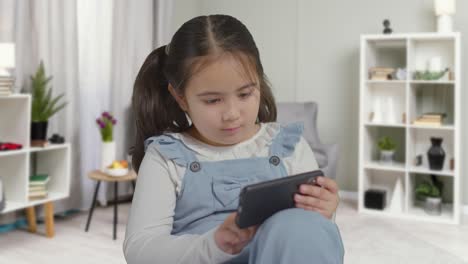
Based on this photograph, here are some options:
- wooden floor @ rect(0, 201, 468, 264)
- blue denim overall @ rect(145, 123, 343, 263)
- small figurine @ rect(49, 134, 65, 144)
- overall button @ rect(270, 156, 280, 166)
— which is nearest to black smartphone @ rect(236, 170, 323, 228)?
blue denim overall @ rect(145, 123, 343, 263)

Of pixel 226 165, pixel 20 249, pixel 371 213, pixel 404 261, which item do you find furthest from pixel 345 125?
pixel 226 165

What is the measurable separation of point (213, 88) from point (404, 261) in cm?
204

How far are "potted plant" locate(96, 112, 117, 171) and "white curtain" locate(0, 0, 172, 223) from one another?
21 centimetres

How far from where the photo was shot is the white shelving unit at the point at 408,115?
3514 mm

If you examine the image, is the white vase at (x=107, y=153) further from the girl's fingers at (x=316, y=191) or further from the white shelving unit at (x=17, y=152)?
the girl's fingers at (x=316, y=191)

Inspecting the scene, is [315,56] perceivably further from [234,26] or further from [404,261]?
[234,26]

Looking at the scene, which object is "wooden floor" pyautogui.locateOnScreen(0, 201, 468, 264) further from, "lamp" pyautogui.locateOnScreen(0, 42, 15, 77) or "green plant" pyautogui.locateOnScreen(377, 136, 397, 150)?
"lamp" pyautogui.locateOnScreen(0, 42, 15, 77)

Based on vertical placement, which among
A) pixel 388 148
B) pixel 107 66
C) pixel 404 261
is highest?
pixel 107 66

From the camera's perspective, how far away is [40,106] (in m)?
2.97

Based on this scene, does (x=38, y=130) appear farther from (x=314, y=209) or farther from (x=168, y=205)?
(x=314, y=209)

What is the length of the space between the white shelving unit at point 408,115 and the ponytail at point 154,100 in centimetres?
275

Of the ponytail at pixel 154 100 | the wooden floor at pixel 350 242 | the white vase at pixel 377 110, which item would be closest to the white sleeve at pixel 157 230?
the ponytail at pixel 154 100

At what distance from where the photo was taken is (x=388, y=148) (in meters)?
3.74

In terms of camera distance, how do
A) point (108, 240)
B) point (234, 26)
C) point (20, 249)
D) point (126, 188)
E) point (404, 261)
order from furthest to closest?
point (126, 188) < point (108, 240) < point (20, 249) < point (404, 261) < point (234, 26)
